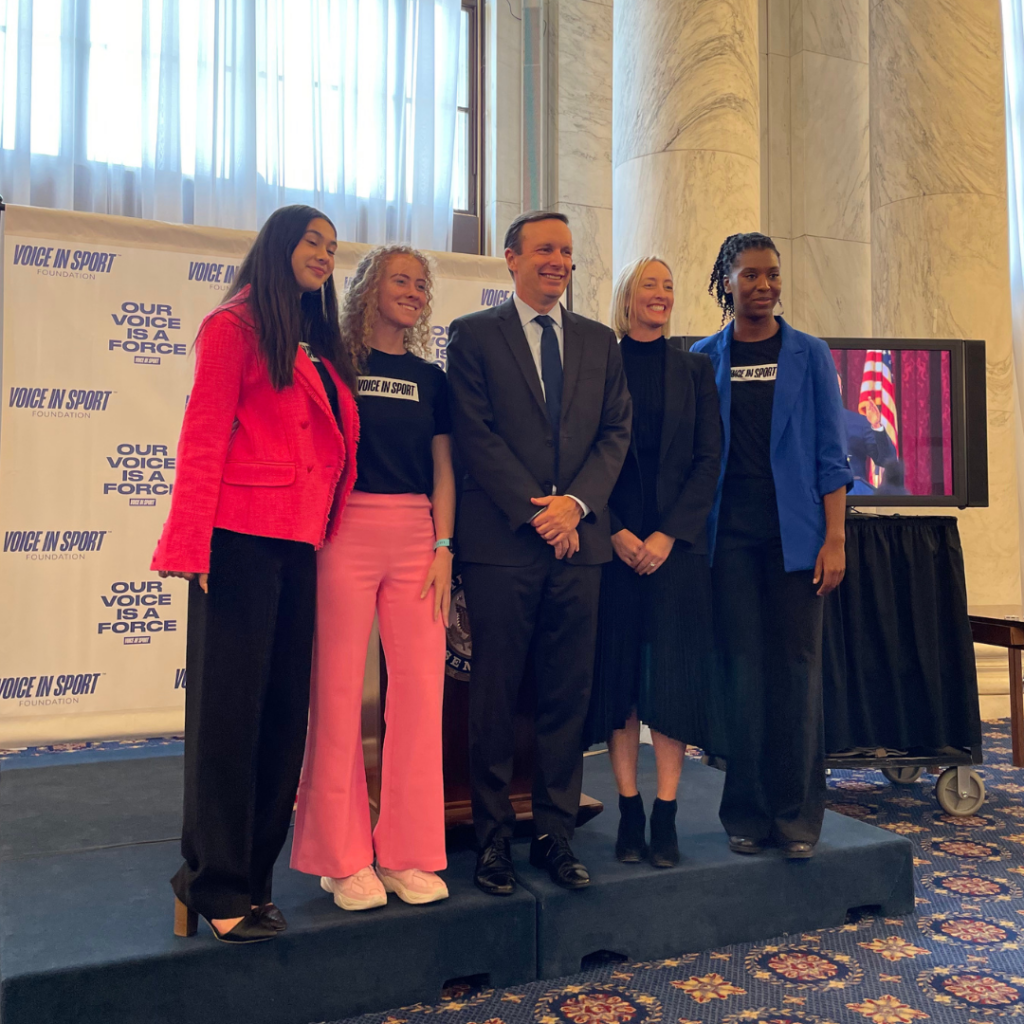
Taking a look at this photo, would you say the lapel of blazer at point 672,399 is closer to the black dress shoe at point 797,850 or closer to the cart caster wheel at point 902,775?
the black dress shoe at point 797,850

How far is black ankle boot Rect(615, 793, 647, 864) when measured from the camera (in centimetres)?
231

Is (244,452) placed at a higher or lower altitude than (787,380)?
lower

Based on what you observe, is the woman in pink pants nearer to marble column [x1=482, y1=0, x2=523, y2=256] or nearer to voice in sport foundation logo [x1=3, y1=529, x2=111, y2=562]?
voice in sport foundation logo [x1=3, y1=529, x2=111, y2=562]

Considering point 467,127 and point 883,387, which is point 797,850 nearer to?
point 883,387

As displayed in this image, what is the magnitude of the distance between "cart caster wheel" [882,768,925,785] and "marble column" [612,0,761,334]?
2.08m

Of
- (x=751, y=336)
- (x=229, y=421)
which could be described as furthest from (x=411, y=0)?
(x=229, y=421)

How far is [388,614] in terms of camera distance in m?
2.14

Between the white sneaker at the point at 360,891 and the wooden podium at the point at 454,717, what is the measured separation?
0.43 m

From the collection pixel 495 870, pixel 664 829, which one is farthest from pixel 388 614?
pixel 664 829

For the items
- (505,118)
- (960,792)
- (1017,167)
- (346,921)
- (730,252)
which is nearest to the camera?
(346,921)

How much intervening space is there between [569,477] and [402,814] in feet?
2.73

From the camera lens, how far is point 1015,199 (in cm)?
633

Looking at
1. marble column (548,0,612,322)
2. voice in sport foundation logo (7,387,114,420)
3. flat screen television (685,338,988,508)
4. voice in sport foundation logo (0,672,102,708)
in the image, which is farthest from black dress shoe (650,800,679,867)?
marble column (548,0,612,322)

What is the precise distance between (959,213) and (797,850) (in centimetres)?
403
